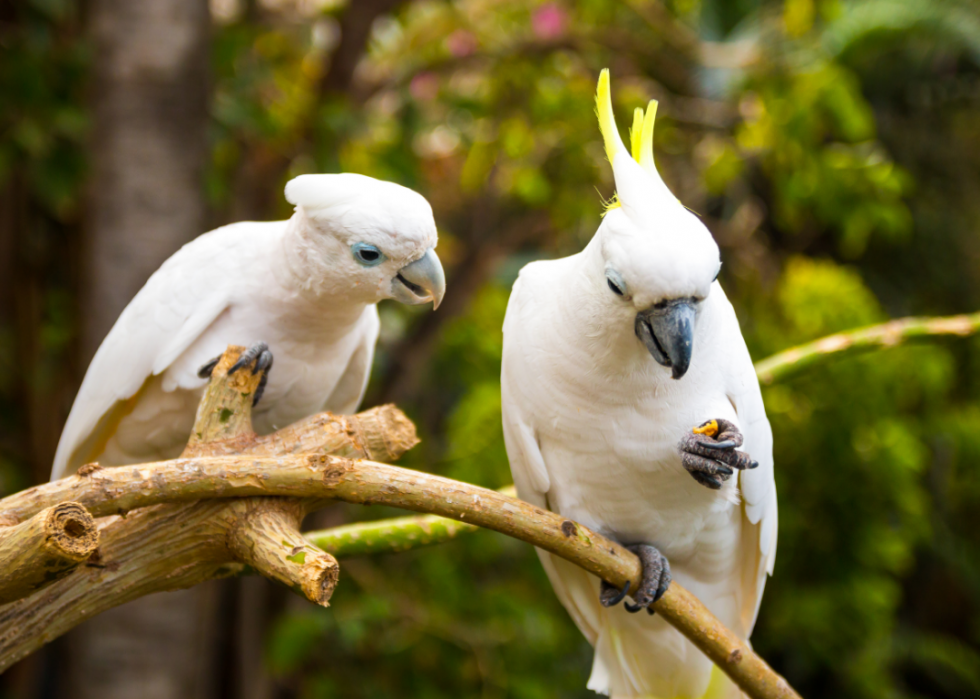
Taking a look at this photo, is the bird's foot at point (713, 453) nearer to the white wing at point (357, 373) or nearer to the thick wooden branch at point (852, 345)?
the thick wooden branch at point (852, 345)

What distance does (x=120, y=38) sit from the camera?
2467 millimetres

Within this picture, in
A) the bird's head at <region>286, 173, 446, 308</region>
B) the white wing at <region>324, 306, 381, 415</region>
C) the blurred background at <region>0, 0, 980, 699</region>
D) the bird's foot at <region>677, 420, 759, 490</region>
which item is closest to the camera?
the bird's foot at <region>677, 420, 759, 490</region>

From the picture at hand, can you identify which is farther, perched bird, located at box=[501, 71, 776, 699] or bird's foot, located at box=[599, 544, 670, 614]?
bird's foot, located at box=[599, 544, 670, 614]

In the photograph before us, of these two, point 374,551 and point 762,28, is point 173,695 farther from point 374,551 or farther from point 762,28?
point 762,28

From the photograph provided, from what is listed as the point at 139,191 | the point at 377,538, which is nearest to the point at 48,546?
the point at 377,538

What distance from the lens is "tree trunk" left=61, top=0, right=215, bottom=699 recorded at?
247 cm

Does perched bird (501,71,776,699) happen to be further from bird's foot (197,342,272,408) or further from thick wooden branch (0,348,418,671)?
bird's foot (197,342,272,408)

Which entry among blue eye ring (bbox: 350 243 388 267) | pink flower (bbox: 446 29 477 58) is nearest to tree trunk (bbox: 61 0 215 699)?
blue eye ring (bbox: 350 243 388 267)

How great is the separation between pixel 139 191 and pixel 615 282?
190 centimetres

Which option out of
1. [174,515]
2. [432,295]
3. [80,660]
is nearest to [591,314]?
[432,295]

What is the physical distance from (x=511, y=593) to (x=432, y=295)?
2353 millimetres

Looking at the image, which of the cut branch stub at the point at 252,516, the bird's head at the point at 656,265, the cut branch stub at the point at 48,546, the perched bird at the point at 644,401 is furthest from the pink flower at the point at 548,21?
the cut branch stub at the point at 48,546

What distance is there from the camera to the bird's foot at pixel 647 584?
1465 mm

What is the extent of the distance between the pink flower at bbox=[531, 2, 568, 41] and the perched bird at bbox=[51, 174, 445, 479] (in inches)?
87.4
